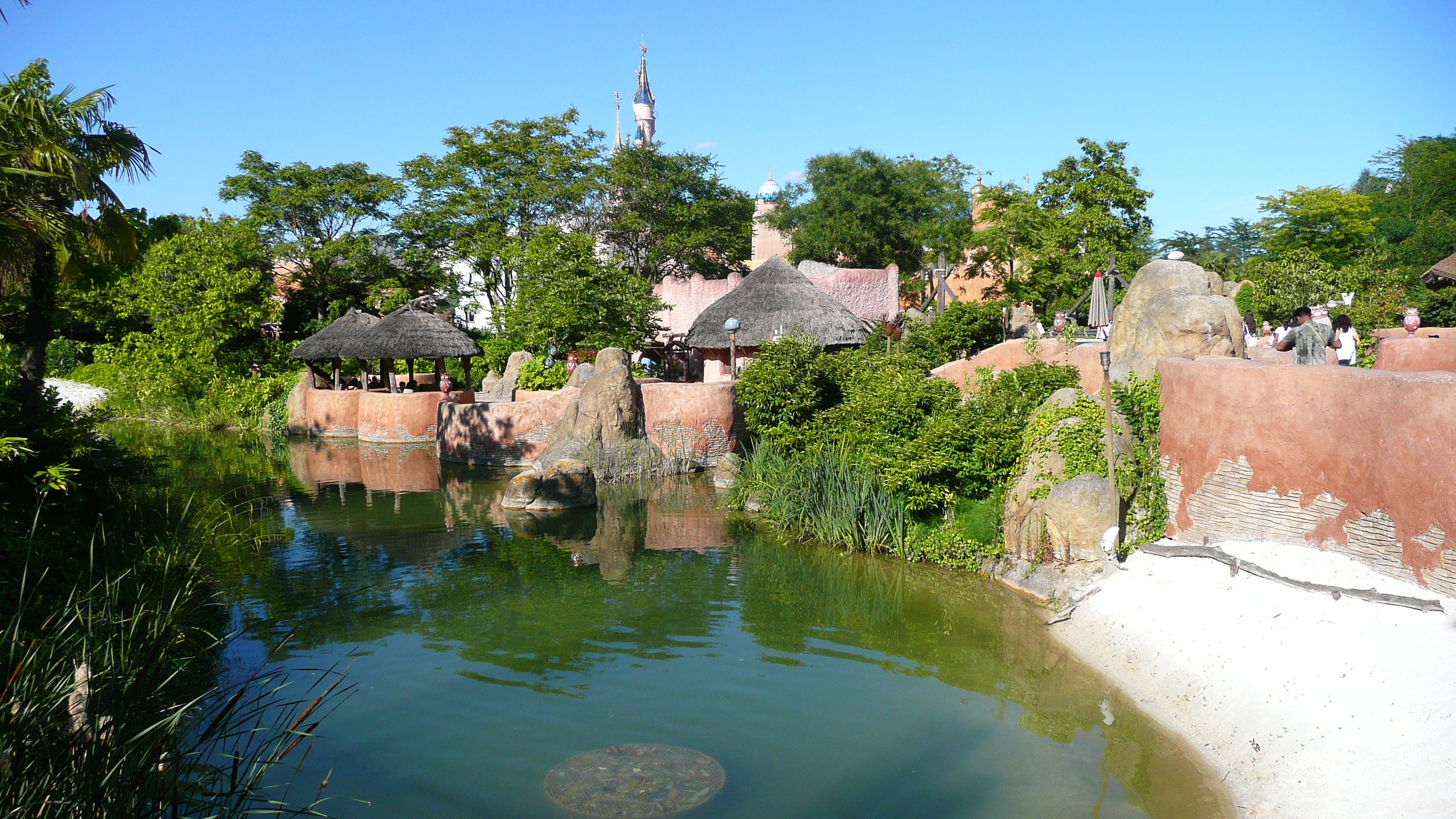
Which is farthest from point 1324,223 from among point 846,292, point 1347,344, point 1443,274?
point 1347,344

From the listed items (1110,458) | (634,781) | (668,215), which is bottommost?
(634,781)

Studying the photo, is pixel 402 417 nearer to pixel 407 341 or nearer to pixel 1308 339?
pixel 407 341

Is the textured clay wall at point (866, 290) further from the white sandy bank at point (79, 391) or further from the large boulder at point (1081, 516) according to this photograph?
the white sandy bank at point (79, 391)

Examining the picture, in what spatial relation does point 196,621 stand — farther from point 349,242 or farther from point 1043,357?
point 349,242

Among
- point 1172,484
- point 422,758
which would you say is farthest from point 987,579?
point 422,758

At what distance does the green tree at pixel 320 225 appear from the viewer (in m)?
28.5

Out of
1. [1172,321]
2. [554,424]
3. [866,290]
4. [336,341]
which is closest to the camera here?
[1172,321]

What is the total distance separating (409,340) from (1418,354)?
739 inches

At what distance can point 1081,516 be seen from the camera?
8.80 m

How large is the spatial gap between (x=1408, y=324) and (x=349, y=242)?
27.0 metres

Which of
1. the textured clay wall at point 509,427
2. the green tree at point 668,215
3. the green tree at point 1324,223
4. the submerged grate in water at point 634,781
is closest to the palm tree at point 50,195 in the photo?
the submerged grate in water at point 634,781

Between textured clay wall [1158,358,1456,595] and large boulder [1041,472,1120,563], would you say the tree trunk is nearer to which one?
large boulder [1041,472,1120,563]

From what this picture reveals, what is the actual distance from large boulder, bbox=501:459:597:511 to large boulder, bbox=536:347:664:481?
5.86 feet

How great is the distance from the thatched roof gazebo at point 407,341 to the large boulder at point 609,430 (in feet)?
20.8
